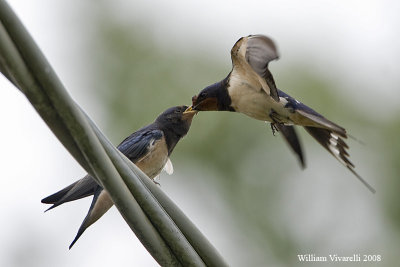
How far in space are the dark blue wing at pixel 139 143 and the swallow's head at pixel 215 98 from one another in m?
0.37

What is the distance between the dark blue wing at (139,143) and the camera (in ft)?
14.4

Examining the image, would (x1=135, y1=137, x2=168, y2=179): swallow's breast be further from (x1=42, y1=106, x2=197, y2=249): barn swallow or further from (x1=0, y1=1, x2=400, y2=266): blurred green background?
(x1=0, y1=1, x2=400, y2=266): blurred green background

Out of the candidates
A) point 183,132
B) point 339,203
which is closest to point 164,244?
point 183,132

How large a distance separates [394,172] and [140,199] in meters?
10.4

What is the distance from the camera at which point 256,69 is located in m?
3.41

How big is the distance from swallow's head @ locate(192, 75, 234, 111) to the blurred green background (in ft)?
20.5

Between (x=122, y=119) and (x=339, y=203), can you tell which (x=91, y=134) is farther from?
(x=339, y=203)

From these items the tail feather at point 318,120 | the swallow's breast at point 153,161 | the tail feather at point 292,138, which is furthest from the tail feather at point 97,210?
the tail feather at point 318,120

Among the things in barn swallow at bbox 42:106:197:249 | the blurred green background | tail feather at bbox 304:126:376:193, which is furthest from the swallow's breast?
the blurred green background

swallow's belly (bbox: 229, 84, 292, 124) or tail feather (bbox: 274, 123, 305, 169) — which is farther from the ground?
swallow's belly (bbox: 229, 84, 292, 124)

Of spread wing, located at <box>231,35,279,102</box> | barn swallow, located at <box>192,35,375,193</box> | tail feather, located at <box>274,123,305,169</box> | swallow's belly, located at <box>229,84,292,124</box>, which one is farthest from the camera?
tail feather, located at <box>274,123,305,169</box>

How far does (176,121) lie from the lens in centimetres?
480

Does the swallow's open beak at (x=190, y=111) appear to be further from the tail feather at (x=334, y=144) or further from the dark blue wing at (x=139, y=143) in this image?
the tail feather at (x=334, y=144)

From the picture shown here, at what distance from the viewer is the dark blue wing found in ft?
14.4
